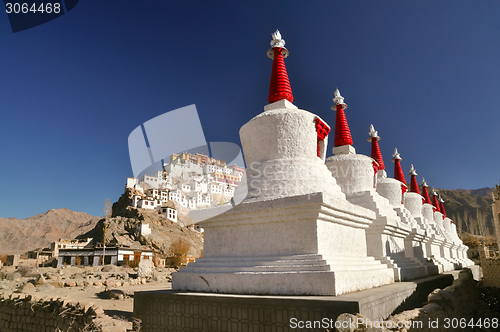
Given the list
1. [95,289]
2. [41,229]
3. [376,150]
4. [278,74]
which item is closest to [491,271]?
[376,150]

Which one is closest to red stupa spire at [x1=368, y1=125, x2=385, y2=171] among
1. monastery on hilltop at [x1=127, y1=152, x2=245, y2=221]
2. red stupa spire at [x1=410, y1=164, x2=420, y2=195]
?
red stupa spire at [x1=410, y1=164, x2=420, y2=195]

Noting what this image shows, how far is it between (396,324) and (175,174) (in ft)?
304

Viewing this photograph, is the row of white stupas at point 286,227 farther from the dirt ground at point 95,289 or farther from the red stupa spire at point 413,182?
the red stupa spire at point 413,182

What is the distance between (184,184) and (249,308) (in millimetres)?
83589

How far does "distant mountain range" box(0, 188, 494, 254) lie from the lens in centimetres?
8688

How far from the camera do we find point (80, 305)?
25.5ft

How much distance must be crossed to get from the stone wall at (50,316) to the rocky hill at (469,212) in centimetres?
8444

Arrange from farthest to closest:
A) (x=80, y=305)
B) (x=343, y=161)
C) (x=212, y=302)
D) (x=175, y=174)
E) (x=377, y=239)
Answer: (x=175, y=174), (x=343, y=161), (x=377, y=239), (x=80, y=305), (x=212, y=302)

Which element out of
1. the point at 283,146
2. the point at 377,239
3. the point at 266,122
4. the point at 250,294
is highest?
the point at 266,122

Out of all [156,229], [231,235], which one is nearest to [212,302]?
[231,235]

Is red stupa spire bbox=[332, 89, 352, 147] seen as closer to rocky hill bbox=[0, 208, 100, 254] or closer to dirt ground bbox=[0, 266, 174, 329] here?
dirt ground bbox=[0, 266, 174, 329]

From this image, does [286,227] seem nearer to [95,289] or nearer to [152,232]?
[95,289]

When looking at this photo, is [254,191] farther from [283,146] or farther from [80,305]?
[80,305]

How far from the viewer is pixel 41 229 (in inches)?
4451
